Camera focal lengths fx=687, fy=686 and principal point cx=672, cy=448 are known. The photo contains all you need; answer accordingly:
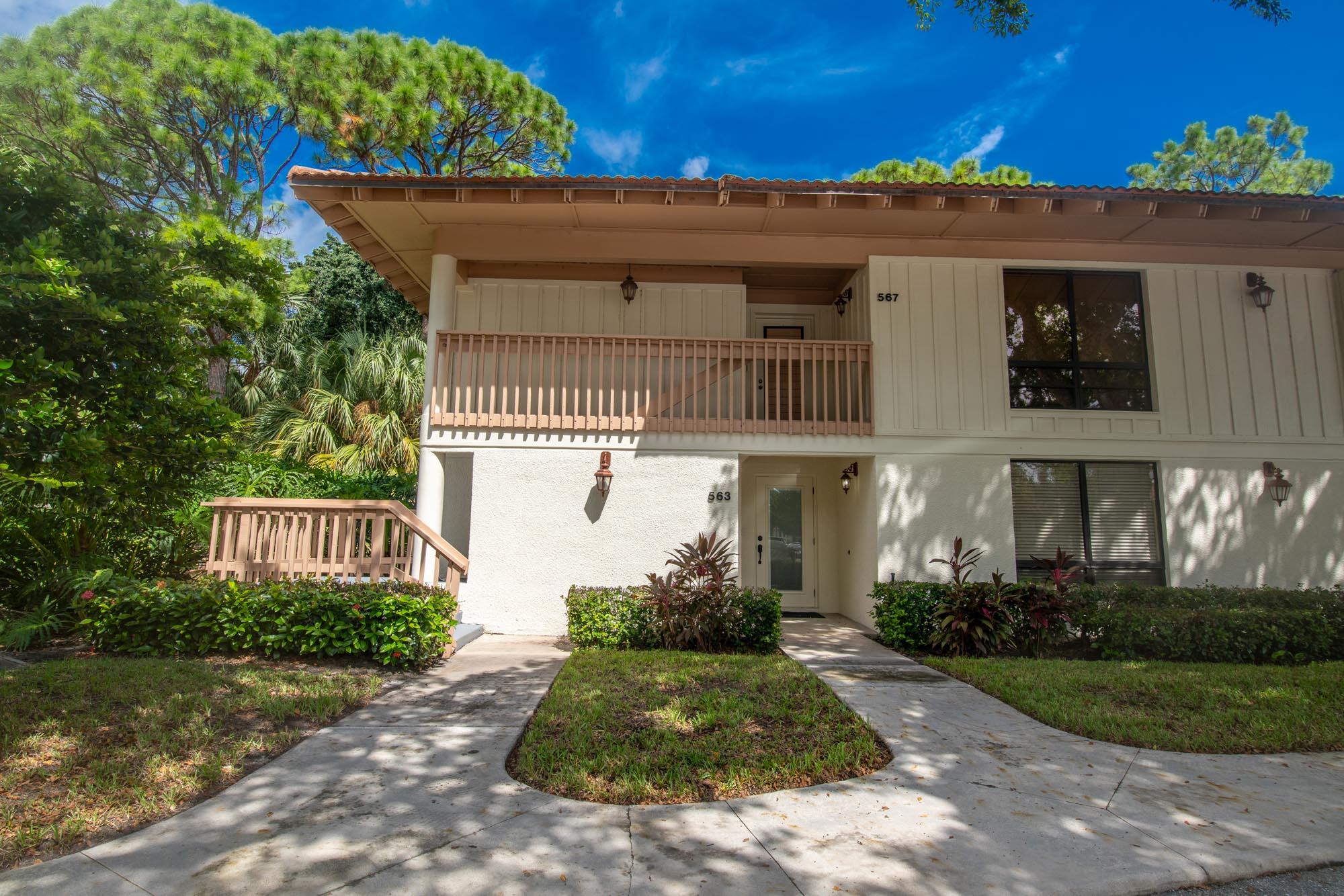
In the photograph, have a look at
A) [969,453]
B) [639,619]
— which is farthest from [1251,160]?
[639,619]

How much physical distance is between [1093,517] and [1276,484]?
231 cm

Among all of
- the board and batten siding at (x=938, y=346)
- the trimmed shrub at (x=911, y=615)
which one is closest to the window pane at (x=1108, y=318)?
the board and batten siding at (x=938, y=346)

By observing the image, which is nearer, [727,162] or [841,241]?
[841,241]

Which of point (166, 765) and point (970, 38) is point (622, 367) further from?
point (166, 765)

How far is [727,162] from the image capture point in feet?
74.1

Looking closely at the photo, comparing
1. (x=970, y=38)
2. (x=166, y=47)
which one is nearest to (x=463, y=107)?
(x=166, y=47)

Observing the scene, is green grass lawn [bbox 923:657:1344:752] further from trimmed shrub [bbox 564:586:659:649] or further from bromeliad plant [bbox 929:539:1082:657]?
trimmed shrub [bbox 564:586:659:649]

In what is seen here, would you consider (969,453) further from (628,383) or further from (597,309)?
(597,309)

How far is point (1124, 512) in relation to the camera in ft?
29.3

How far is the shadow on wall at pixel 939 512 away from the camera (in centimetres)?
867

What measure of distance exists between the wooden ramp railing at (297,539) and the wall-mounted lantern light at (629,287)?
178 inches

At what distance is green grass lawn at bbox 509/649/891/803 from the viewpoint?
361cm

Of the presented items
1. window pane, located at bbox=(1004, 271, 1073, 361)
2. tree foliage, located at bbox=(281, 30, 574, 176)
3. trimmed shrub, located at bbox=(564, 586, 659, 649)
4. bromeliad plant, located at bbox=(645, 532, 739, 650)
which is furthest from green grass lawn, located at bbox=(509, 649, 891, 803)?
tree foliage, located at bbox=(281, 30, 574, 176)

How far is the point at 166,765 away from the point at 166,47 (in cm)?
1837
